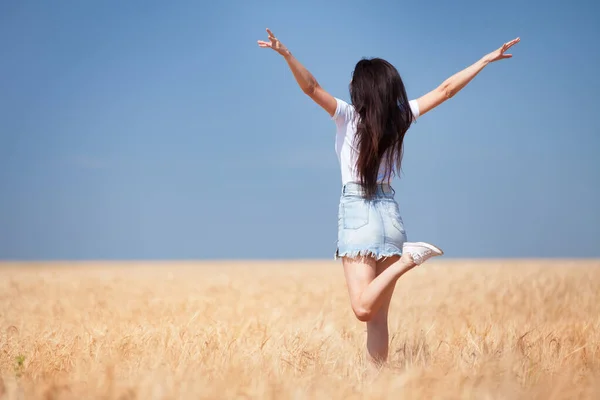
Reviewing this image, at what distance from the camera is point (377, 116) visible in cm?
399

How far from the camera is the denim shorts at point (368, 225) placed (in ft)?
13.1

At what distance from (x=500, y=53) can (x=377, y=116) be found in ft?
3.99

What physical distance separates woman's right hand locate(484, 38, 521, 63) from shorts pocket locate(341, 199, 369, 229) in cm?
145

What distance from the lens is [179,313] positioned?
24.3ft

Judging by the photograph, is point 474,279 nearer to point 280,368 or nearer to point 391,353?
point 391,353

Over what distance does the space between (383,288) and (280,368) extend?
0.82 m

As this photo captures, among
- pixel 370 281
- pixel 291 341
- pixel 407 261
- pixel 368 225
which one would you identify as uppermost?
pixel 368 225

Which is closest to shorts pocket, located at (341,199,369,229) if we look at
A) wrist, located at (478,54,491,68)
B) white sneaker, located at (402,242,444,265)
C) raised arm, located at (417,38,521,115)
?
white sneaker, located at (402,242,444,265)

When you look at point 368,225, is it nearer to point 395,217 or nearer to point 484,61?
point 395,217

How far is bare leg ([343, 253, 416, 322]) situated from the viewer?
379cm

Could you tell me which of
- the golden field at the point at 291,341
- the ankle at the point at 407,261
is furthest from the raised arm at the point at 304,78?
the golden field at the point at 291,341

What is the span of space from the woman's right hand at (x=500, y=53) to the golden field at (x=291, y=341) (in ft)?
6.56

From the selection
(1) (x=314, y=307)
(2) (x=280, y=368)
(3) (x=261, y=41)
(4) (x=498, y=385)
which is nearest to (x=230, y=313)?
(1) (x=314, y=307)

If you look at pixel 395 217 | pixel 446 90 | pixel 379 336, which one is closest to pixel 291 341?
pixel 379 336
